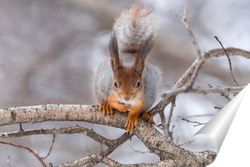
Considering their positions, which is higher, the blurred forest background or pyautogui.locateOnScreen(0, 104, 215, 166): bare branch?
the blurred forest background

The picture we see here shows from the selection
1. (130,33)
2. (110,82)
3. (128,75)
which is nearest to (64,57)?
(130,33)

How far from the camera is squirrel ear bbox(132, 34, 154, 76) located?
2.89ft

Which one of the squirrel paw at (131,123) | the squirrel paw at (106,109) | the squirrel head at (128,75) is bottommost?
the squirrel paw at (131,123)

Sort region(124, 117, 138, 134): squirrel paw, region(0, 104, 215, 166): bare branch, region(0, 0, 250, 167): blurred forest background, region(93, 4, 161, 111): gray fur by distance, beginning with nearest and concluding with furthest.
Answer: region(0, 104, 215, 166): bare branch → region(124, 117, 138, 134): squirrel paw → region(93, 4, 161, 111): gray fur → region(0, 0, 250, 167): blurred forest background

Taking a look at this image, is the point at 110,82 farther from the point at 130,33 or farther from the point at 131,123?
the point at 130,33

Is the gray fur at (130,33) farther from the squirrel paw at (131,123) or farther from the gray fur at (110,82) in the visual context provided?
the squirrel paw at (131,123)

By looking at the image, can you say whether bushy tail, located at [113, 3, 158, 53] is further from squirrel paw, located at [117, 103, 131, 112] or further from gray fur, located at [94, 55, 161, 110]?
squirrel paw, located at [117, 103, 131, 112]

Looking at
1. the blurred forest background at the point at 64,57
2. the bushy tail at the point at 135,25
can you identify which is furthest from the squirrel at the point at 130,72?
the blurred forest background at the point at 64,57

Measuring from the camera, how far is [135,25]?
1.21 meters

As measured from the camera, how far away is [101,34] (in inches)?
60.2

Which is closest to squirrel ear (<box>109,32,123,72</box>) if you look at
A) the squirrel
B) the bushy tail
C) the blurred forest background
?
the squirrel

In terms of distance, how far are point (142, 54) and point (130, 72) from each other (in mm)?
75

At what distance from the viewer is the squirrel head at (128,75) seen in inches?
35.5

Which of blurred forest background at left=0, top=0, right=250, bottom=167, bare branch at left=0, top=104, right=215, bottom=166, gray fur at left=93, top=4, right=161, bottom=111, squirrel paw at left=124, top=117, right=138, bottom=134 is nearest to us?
bare branch at left=0, top=104, right=215, bottom=166
